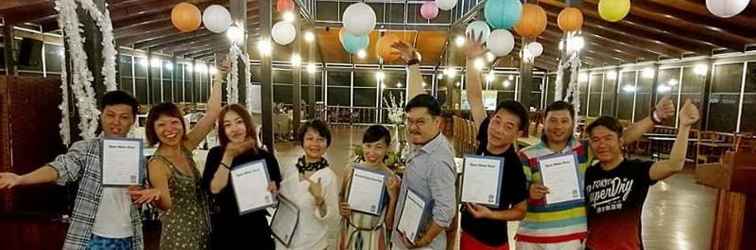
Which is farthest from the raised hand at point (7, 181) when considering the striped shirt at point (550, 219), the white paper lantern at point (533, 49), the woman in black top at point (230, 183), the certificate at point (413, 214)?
the white paper lantern at point (533, 49)

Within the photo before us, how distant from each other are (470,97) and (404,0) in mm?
10523

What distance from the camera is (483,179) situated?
1600mm

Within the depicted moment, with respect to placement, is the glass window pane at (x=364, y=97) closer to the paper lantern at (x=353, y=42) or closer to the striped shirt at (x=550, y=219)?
the paper lantern at (x=353, y=42)

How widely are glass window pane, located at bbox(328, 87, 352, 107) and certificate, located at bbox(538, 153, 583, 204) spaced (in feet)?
51.5

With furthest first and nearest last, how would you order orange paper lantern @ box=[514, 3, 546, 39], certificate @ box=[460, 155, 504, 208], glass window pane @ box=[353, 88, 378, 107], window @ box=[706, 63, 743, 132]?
glass window pane @ box=[353, 88, 378, 107] → window @ box=[706, 63, 743, 132] → orange paper lantern @ box=[514, 3, 546, 39] → certificate @ box=[460, 155, 504, 208]

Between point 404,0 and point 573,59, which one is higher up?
point 404,0

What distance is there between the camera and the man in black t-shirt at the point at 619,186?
1.75 metres

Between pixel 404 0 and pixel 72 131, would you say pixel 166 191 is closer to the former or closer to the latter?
pixel 72 131

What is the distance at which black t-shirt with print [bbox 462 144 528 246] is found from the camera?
1685mm

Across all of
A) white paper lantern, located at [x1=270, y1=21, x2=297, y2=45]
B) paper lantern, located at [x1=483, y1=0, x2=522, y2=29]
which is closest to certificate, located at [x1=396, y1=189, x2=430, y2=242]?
paper lantern, located at [x1=483, y1=0, x2=522, y2=29]

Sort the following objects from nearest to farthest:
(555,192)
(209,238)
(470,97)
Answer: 1. (555,192)
2. (209,238)
3. (470,97)

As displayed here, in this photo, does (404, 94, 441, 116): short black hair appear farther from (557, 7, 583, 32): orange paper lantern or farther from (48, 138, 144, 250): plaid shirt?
(557, 7, 583, 32): orange paper lantern

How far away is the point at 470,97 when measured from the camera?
2326 mm

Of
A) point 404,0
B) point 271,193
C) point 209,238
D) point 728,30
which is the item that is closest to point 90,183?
point 209,238
